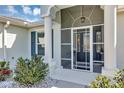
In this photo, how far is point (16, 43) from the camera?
12352 mm

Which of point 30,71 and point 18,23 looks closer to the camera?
point 30,71

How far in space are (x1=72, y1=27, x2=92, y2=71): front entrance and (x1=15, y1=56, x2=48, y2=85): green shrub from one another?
3496 mm

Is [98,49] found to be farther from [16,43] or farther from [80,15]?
[16,43]

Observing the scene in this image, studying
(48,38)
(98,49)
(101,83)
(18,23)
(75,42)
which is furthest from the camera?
(18,23)

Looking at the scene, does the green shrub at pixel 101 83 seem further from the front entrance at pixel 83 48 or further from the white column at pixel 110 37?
the front entrance at pixel 83 48

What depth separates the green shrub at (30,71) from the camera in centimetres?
589

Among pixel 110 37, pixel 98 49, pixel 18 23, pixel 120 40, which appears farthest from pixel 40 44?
pixel 110 37

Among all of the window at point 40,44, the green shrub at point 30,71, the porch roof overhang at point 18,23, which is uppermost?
the porch roof overhang at point 18,23

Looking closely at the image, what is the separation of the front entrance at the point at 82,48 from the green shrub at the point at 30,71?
3.50m

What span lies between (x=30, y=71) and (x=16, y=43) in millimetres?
6940

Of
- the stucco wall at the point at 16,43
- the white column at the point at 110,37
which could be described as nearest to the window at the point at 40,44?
the stucco wall at the point at 16,43
